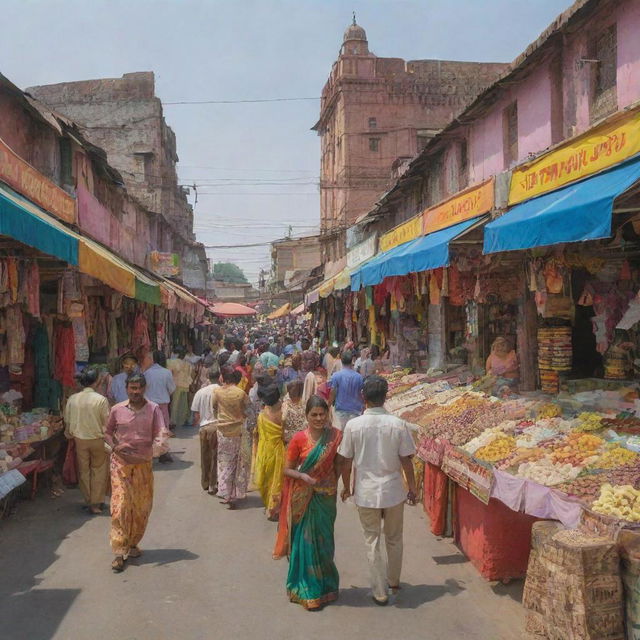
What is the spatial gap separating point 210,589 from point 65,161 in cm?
976

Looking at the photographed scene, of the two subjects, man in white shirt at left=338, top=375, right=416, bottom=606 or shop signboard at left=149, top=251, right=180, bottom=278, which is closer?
man in white shirt at left=338, top=375, right=416, bottom=606

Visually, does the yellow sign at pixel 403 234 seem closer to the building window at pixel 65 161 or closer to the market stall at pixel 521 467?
the market stall at pixel 521 467

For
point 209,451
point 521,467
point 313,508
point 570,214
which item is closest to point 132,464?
point 313,508

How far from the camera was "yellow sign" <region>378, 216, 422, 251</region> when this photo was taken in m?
10.9

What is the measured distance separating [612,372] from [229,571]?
5046 mm

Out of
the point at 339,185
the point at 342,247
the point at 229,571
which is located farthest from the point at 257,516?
the point at 339,185

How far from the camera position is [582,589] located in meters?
3.82

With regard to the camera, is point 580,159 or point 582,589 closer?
point 582,589

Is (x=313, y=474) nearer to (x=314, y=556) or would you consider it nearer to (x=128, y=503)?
(x=314, y=556)

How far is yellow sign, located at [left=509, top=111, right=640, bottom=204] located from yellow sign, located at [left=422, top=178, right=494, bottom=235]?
71 cm

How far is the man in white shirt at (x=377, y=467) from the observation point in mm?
4797

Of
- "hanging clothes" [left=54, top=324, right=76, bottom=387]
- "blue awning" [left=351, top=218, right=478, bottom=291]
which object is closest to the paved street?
"hanging clothes" [left=54, top=324, right=76, bottom=387]

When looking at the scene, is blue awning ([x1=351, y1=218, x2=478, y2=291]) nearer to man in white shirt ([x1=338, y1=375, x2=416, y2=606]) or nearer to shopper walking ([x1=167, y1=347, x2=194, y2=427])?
man in white shirt ([x1=338, y1=375, x2=416, y2=606])

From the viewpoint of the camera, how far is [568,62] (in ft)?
31.2
